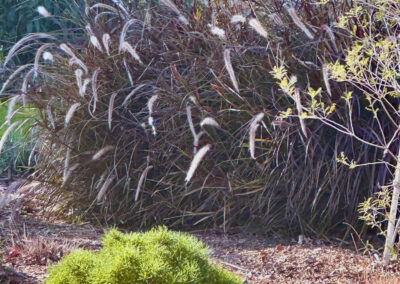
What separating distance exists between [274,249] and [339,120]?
3.27 feet

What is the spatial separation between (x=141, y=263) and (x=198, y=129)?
2.16 metres

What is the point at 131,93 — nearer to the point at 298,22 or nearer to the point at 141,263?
the point at 298,22

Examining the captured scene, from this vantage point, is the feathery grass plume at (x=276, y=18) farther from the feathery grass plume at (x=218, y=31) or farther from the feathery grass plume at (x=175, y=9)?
the feathery grass plume at (x=175, y=9)

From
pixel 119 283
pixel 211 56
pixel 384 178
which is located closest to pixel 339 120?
pixel 384 178

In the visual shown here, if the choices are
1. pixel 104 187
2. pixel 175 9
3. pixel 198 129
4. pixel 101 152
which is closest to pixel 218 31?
pixel 175 9

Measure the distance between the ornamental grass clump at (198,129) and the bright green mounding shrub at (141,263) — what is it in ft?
4.64

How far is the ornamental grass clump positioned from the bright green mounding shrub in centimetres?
141

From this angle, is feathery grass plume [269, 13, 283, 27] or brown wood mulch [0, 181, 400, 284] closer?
brown wood mulch [0, 181, 400, 284]

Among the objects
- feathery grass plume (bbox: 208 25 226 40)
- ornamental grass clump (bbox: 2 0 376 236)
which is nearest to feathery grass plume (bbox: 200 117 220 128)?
ornamental grass clump (bbox: 2 0 376 236)

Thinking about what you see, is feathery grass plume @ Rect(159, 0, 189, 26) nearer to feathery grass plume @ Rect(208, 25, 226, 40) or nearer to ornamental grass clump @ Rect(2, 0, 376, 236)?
ornamental grass clump @ Rect(2, 0, 376, 236)

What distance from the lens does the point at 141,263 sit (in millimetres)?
2346

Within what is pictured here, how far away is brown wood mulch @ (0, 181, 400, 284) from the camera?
3211mm

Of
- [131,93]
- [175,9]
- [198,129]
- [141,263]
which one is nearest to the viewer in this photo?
[141,263]

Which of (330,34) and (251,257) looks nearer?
(251,257)
